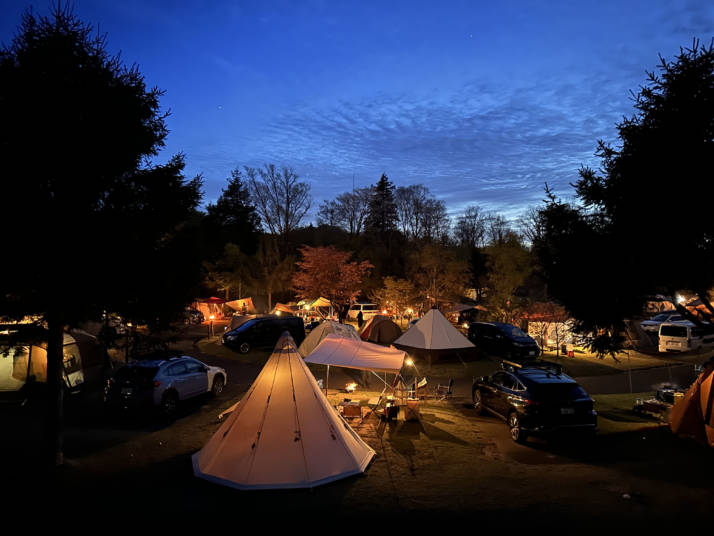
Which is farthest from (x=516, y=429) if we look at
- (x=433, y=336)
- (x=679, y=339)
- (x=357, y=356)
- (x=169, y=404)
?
(x=679, y=339)

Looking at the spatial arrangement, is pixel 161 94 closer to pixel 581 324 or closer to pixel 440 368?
pixel 581 324

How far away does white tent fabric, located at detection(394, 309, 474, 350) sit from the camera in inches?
749

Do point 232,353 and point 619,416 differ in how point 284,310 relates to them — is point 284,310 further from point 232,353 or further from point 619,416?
point 619,416

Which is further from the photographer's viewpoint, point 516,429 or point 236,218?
point 236,218

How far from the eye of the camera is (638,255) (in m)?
10.2

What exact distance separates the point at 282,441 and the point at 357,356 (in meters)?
4.76

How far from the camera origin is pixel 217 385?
49.2ft

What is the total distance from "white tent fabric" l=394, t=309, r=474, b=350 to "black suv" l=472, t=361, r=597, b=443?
7.45 m

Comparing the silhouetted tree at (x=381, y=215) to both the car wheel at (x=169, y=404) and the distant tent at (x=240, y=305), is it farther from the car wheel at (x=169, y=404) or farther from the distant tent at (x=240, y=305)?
the car wheel at (x=169, y=404)

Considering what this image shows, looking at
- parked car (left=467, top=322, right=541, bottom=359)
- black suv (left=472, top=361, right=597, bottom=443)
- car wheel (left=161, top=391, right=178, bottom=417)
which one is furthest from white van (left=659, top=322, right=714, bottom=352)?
car wheel (left=161, top=391, right=178, bottom=417)

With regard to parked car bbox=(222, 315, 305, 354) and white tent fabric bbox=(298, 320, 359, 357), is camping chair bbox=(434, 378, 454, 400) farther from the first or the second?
parked car bbox=(222, 315, 305, 354)

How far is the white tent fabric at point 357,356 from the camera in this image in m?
12.1

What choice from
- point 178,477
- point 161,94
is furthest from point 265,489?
point 161,94

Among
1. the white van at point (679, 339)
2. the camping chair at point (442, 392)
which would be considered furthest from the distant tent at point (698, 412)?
the white van at point (679, 339)
